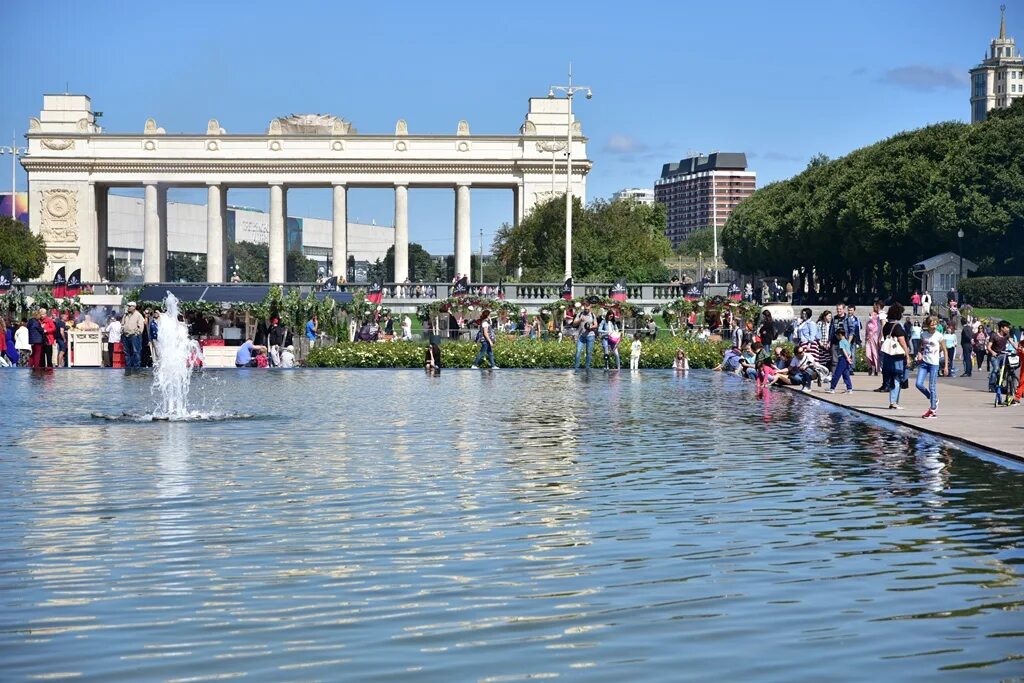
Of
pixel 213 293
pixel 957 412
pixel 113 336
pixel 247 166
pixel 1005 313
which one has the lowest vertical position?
pixel 957 412

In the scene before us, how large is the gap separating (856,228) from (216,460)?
80783 mm

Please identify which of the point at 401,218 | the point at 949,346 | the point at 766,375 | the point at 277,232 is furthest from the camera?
the point at 277,232

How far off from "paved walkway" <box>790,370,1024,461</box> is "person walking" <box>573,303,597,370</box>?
29.6 ft

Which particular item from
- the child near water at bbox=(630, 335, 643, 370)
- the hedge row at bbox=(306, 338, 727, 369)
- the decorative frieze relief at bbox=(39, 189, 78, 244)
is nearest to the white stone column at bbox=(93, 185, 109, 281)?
the decorative frieze relief at bbox=(39, 189, 78, 244)

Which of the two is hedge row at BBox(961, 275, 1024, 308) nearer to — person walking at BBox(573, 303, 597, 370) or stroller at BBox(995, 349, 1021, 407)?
person walking at BBox(573, 303, 597, 370)

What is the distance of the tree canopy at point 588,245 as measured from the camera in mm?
93625

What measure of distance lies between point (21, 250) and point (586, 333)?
75.7 metres

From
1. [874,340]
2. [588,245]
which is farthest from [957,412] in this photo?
[588,245]

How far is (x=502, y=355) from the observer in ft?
166

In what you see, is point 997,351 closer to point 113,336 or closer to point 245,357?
point 245,357

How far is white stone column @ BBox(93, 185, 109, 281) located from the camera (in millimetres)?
121875

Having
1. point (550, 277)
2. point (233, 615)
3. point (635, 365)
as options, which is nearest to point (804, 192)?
point (550, 277)

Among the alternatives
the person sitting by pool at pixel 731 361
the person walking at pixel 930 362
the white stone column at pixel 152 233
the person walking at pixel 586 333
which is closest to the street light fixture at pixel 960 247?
the person sitting by pool at pixel 731 361

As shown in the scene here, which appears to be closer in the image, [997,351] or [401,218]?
[997,351]
